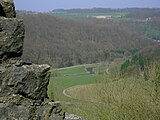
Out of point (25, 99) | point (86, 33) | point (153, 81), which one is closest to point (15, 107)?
point (25, 99)

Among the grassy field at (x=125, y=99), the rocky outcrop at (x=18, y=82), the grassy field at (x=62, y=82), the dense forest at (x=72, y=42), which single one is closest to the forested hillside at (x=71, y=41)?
the dense forest at (x=72, y=42)

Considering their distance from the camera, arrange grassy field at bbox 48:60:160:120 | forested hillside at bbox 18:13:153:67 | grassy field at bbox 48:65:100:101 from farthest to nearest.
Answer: forested hillside at bbox 18:13:153:67
grassy field at bbox 48:65:100:101
grassy field at bbox 48:60:160:120

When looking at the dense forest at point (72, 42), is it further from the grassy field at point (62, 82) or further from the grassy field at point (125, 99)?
the grassy field at point (125, 99)

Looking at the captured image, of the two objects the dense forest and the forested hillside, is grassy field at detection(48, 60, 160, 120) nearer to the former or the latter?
the dense forest

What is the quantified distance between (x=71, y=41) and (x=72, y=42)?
1.18 meters

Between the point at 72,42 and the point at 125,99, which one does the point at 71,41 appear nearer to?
the point at 72,42

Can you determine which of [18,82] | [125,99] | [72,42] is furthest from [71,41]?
[18,82]

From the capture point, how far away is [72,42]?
136625 millimetres

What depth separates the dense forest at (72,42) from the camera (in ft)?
363

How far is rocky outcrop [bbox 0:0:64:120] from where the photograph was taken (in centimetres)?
422

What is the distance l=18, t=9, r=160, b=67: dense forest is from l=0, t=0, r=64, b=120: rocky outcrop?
8940cm

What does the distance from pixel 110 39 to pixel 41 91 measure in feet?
472

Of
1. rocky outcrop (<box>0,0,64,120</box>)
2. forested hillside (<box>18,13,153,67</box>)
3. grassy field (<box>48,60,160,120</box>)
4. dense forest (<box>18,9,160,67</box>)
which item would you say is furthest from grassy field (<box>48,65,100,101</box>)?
forested hillside (<box>18,13,153,67</box>)

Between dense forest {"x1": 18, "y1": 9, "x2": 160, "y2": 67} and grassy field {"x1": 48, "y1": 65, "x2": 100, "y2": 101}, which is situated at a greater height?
grassy field {"x1": 48, "y1": 65, "x2": 100, "y2": 101}
